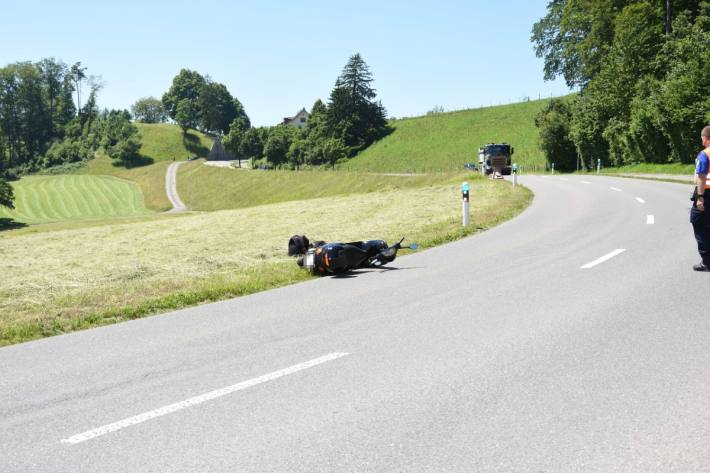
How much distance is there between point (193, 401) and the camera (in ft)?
14.4

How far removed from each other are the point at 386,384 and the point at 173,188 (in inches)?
3843

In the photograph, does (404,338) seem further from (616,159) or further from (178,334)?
(616,159)

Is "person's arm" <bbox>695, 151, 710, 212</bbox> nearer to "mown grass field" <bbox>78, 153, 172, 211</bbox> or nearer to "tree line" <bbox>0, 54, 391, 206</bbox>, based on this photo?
"mown grass field" <bbox>78, 153, 172, 211</bbox>

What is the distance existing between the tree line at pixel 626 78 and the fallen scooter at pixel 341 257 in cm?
3194

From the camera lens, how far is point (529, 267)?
32.7ft

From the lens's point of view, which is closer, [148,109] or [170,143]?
[170,143]

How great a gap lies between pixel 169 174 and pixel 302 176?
39.6 meters

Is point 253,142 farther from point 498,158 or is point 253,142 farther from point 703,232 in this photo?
point 703,232

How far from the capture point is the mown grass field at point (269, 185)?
66.0m

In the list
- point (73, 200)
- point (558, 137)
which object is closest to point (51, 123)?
point (73, 200)

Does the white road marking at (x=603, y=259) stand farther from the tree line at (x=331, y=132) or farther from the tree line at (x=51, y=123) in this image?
the tree line at (x=51, y=123)

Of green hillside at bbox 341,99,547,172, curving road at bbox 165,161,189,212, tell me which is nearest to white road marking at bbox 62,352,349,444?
curving road at bbox 165,161,189,212

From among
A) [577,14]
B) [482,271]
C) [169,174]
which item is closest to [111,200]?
[169,174]

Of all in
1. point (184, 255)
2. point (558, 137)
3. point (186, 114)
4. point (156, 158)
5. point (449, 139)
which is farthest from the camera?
point (186, 114)
